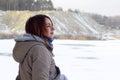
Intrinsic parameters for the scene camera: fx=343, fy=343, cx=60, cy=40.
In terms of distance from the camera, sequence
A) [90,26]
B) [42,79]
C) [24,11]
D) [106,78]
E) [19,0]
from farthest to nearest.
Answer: [90,26] → [24,11] → [19,0] → [106,78] → [42,79]

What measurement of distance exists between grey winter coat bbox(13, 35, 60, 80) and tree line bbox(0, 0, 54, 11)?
15238 mm

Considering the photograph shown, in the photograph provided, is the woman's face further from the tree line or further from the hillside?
the hillside

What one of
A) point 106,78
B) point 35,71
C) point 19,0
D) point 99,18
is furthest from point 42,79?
point 19,0

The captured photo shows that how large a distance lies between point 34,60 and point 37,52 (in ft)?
0.06

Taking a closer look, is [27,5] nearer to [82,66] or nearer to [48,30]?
[82,66]

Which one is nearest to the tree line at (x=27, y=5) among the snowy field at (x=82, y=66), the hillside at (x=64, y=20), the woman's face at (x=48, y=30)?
the hillside at (x=64, y=20)

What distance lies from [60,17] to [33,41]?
19277mm

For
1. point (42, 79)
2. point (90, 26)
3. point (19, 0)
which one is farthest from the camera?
point (90, 26)

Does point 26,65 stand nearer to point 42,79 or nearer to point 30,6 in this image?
point 42,79

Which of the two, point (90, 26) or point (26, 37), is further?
point (90, 26)

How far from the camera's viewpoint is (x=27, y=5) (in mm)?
16938

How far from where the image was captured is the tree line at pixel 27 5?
53.9 ft

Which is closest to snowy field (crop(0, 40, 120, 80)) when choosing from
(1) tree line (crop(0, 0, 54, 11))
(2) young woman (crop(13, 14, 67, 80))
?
(2) young woman (crop(13, 14, 67, 80))

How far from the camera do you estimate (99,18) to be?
10.8 m
